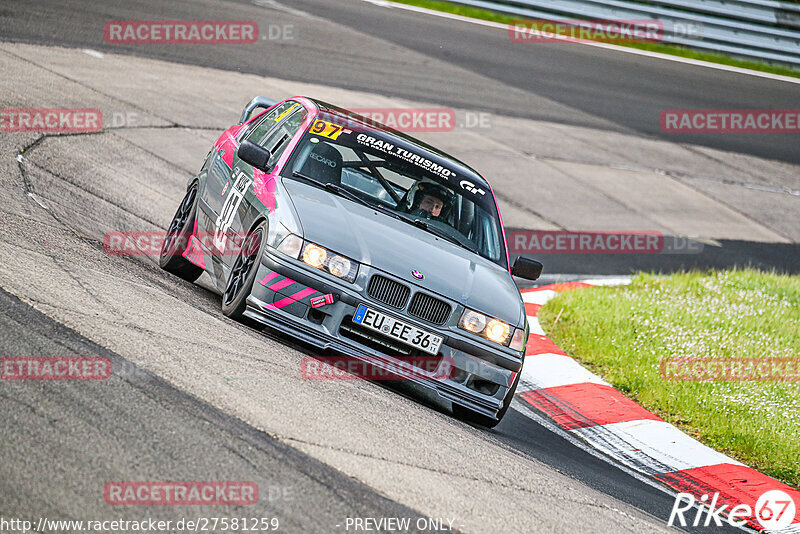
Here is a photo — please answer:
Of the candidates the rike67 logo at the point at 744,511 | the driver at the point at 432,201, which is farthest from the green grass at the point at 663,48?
the rike67 logo at the point at 744,511

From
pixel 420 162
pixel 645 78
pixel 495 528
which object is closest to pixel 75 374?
pixel 495 528

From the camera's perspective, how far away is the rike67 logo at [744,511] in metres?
6.08

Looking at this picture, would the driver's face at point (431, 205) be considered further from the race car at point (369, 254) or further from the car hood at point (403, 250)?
the car hood at point (403, 250)

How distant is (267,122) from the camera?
8.17 meters

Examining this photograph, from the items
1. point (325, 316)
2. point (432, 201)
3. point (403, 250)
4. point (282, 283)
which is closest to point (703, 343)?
point (432, 201)

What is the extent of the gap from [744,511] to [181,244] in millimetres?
4470

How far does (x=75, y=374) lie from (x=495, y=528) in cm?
198

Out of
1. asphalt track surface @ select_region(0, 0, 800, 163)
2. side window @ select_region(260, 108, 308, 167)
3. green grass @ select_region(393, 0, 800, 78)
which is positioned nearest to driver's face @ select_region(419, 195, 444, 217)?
side window @ select_region(260, 108, 308, 167)

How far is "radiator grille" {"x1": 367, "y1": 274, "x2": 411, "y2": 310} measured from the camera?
6066 millimetres

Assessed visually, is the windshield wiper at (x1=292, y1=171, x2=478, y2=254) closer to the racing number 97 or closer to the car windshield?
the car windshield

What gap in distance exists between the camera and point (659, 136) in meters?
20.1

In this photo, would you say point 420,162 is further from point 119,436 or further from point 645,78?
point 645,78

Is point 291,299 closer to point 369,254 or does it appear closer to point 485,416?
point 369,254

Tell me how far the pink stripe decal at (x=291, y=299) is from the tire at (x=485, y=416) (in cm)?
127
